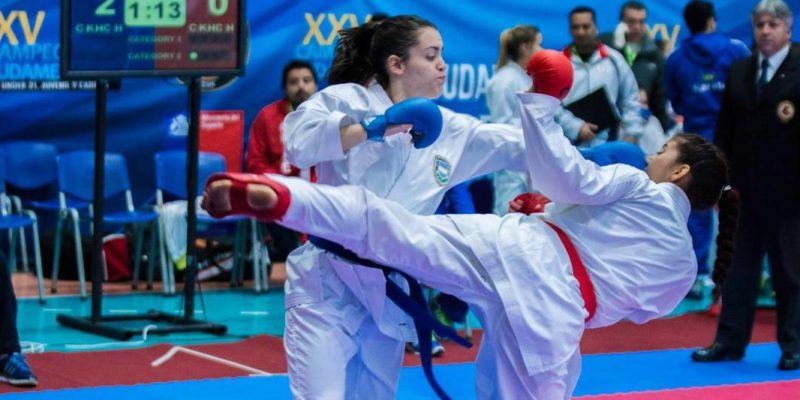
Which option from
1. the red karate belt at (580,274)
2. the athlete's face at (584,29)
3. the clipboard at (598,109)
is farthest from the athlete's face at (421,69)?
the athlete's face at (584,29)

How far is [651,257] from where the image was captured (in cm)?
386

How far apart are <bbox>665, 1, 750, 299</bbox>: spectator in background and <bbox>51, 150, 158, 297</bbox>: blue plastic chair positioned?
11.5ft

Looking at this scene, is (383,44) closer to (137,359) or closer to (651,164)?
(651,164)

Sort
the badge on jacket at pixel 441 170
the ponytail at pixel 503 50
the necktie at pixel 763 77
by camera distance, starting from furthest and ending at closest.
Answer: the ponytail at pixel 503 50, the necktie at pixel 763 77, the badge on jacket at pixel 441 170

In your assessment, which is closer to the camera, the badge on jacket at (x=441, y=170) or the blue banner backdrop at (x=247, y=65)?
the badge on jacket at (x=441, y=170)

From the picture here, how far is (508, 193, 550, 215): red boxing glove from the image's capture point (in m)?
4.04

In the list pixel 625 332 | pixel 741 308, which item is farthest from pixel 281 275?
pixel 741 308

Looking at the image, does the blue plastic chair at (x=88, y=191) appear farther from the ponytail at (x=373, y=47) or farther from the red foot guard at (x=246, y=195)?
the red foot guard at (x=246, y=195)

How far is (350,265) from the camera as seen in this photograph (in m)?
3.74

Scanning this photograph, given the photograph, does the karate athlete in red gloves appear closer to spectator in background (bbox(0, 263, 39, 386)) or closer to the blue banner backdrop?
spectator in background (bbox(0, 263, 39, 386))

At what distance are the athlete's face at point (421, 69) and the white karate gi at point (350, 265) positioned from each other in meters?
0.08

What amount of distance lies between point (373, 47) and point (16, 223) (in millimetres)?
4357

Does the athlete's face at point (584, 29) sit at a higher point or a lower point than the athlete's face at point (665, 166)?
higher

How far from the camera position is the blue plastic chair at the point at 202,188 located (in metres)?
8.50
